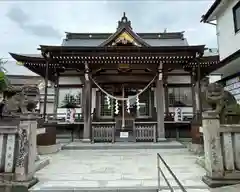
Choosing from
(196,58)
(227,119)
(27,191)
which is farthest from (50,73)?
(227,119)

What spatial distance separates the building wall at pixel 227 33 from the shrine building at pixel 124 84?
2.89 ft

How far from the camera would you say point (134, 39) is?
11.9 meters

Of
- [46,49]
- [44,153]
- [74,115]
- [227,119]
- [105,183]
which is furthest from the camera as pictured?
[74,115]

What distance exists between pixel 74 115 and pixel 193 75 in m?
7.59

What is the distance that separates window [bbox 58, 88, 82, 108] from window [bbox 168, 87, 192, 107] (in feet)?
18.9

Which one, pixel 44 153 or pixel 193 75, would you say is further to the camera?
pixel 193 75

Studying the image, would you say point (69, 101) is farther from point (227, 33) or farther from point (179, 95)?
point (227, 33)

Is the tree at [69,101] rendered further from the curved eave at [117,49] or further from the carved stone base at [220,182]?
the carved stone base at [220,182]

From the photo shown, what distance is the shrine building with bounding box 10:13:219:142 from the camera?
9.71m

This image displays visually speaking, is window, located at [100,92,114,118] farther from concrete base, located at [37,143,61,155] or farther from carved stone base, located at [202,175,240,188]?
carved stone base, located at [202,175,240,188]

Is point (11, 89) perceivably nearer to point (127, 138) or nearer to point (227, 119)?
point (127, 138)

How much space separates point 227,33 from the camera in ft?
33.3

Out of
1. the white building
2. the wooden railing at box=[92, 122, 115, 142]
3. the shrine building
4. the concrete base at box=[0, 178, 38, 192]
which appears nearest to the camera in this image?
the concrete base at box=[0, 178, 38, 192]

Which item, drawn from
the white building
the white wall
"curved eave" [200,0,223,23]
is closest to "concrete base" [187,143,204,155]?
the white building
